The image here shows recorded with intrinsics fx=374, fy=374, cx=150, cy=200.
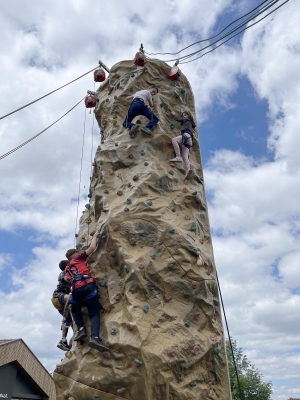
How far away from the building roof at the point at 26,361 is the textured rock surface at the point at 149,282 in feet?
21.4

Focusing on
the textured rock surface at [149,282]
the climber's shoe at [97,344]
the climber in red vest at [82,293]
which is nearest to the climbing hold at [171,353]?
the textured rock surface at [149,282]

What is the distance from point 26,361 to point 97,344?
8.65 meters

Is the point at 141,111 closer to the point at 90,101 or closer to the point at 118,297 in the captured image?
the point at 90,101

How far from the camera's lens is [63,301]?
18.5ft

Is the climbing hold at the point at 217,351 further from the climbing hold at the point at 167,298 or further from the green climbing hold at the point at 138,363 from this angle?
the green climbing hold at the point at 138,363

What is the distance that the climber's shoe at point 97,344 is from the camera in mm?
4391

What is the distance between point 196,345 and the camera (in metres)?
4.64

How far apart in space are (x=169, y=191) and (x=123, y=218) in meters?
0.94

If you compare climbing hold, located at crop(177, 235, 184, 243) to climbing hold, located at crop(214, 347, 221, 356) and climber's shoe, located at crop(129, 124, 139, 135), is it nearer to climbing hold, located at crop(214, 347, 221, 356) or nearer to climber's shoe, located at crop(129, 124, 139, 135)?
climbing hold, located at crop(214, 347, 221, 356)

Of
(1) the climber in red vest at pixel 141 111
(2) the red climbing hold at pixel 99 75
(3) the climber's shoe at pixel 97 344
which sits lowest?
(3) the climber's shoe at pixel 97 344

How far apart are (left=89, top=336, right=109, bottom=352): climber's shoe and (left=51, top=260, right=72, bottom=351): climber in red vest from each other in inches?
46.6

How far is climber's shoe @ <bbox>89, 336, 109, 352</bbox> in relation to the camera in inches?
173

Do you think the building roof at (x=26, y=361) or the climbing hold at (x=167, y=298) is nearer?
the climbing hold at (x=167, y=298)

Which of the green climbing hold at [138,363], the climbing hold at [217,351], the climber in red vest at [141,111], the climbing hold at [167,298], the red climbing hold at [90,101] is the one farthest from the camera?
the red climbing hold at [90,101]
